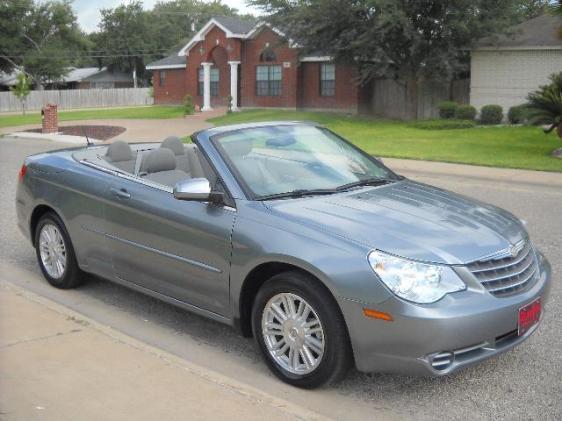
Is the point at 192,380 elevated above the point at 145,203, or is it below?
below

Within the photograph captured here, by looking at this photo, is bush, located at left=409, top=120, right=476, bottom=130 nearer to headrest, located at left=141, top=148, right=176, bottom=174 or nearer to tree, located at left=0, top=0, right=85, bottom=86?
headrest, located at left=141, top=148, right=176, bottom=174

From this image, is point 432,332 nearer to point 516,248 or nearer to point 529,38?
point 516,248

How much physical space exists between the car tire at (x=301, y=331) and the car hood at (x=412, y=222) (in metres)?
0.38

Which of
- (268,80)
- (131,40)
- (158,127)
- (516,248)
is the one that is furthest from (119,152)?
(131,40)

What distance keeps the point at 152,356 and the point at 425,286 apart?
1802 millimetres

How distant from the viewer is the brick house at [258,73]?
121 ft

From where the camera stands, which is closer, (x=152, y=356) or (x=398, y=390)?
(x=398, y=390)

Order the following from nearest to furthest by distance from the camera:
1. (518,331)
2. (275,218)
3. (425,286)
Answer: (425,286)
(518,331)
(275,218)

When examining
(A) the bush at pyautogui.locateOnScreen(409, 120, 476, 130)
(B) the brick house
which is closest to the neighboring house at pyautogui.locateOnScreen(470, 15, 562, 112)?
(A) the bush at pyautogui.locateOnScreen(409, 120, 476, 130)

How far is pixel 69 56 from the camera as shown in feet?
237

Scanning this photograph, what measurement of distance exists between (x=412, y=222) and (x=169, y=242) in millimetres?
1686

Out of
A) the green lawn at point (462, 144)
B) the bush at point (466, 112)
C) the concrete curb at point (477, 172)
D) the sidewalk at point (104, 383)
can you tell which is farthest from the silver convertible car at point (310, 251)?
the bush at point (466, 112)

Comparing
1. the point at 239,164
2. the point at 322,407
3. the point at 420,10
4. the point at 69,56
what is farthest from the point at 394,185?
the point at 69,56

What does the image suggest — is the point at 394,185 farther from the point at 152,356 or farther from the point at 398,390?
the point at 152,356
